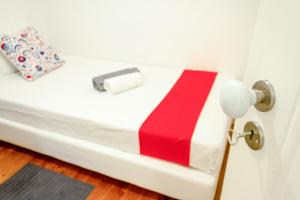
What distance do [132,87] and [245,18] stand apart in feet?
3.56

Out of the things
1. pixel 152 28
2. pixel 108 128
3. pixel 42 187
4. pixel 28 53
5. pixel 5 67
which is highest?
pixel 152 28

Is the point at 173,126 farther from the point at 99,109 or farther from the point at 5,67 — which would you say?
the point at 5,67

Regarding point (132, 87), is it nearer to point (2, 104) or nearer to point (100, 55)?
point (100, 55)

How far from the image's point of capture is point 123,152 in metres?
1.36

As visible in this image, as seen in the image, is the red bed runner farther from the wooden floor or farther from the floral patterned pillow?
the floral patterned pillow

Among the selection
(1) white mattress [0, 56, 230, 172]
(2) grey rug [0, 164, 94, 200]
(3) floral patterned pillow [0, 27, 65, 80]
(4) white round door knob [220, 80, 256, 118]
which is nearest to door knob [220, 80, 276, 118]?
(4) white round door knob [220, 80, 256, 118]

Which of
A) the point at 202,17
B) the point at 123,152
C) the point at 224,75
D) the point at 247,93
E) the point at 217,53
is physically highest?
the point at 202,17

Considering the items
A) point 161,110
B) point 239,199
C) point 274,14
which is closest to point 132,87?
point 161,110

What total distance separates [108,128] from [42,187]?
768 mm

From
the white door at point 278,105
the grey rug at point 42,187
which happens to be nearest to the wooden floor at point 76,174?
the grey rug at point 42,187

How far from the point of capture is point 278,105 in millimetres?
379

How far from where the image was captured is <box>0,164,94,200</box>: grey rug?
4.94 feet

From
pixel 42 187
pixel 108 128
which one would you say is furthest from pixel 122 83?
pixel 42 187

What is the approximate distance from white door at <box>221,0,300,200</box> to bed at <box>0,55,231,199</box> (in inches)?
27.3
